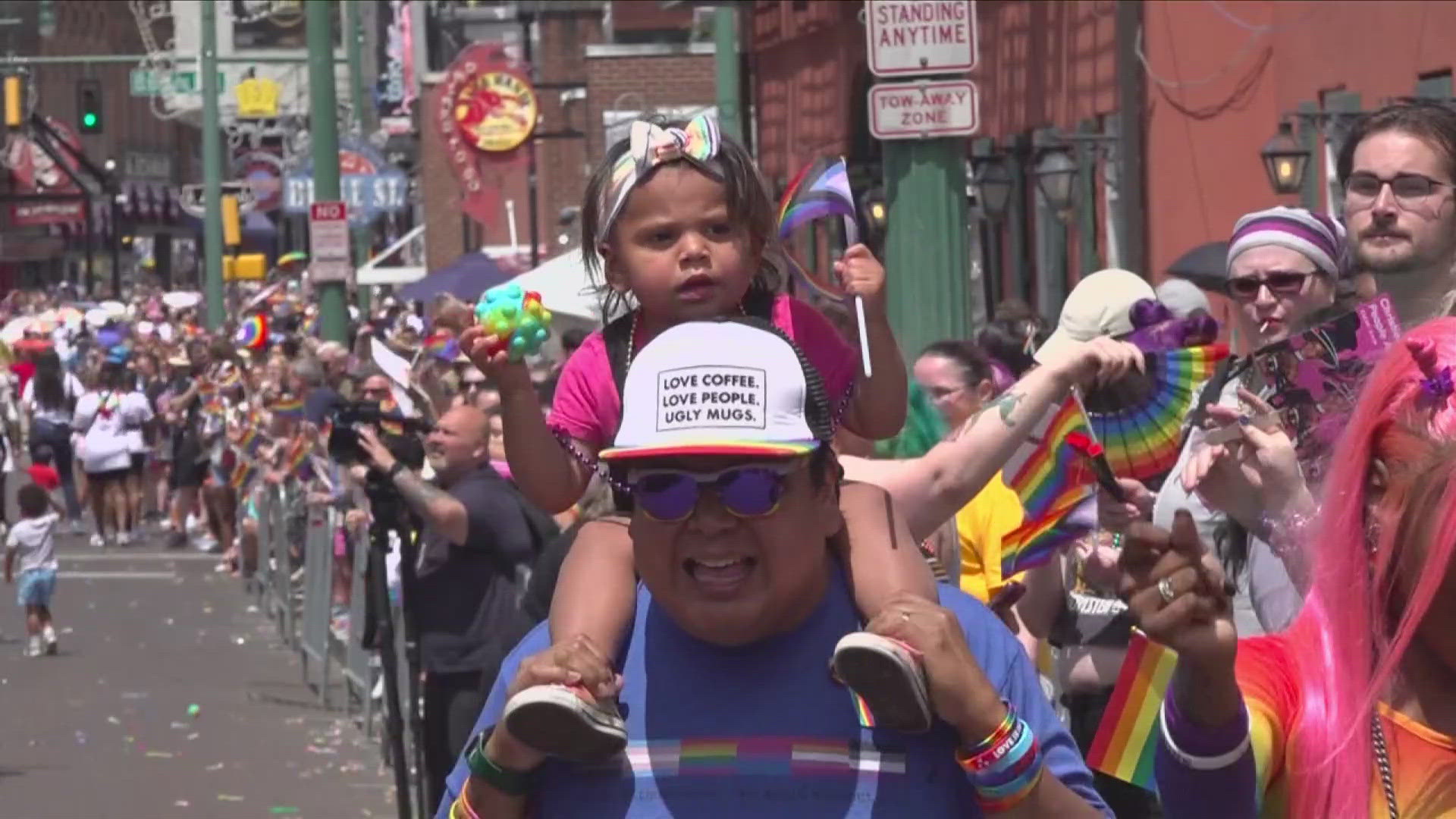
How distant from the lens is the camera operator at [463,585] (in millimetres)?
9078

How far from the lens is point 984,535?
6.89m

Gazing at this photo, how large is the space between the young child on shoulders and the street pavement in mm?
7436

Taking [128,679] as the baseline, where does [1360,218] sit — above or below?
above

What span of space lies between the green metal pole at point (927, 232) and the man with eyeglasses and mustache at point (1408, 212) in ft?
14.6

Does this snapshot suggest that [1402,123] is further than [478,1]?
No

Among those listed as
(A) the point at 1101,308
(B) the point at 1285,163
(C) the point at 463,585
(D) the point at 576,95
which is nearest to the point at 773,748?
(A) the point at 1101,308

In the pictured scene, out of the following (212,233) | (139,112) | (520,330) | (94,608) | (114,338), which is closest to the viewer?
(520,330)

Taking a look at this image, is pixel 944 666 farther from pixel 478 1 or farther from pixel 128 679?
pixel 478 1

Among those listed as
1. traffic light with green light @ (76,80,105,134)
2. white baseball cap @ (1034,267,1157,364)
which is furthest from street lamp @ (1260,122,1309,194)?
traffic light with green light @ (76,80,105,134)

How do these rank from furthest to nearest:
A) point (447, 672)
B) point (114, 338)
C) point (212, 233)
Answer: point (212, 233), point (114, 338), point (447, 672)

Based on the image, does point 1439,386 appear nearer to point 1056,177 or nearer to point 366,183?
point 1056,177

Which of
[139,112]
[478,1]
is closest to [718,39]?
[478,1]

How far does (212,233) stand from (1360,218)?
33.3 metres

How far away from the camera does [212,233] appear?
1447 inches
